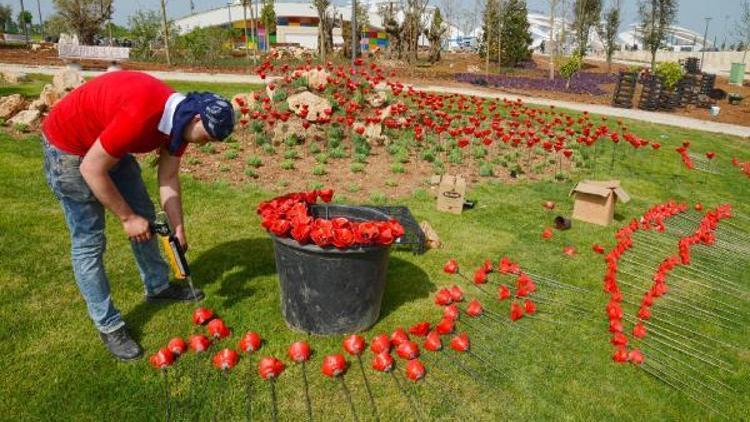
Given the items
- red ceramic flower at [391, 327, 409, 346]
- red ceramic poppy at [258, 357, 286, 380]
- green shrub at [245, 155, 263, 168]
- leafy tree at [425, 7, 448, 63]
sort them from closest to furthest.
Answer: red ceramic poppy at [258, 357, 286, 380]
red ceramic flower at [391, 327, 409, 346]
green shrub at [245, 155, 263, 168]
leafy tree at [425, 7, 448, 63]

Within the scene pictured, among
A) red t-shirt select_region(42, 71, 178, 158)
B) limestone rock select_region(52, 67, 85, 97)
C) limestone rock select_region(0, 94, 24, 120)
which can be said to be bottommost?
limestone rock select_region(0, 94, 24, 120)

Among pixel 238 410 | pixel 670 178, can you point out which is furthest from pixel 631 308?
pixel 670 178

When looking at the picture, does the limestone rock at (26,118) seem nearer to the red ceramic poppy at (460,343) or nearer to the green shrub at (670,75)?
the red ceramic poppy at (460,343)

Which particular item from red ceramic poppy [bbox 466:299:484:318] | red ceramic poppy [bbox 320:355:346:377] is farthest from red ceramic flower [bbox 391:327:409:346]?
red ceramic poppy [bbox 466:299:484:318]

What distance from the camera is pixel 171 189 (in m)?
3.53

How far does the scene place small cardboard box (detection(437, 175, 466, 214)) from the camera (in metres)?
6.52

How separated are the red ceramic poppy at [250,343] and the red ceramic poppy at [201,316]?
427mm

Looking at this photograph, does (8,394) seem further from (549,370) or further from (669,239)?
(669,239)

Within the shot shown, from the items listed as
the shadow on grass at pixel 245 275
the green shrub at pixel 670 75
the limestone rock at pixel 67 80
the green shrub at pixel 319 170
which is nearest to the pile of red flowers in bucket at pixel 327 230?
the shadow on grass at pixel 245 275

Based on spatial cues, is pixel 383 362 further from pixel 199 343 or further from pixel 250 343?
pixel 199 343

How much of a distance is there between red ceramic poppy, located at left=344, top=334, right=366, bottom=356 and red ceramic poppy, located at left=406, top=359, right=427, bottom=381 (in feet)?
1.19

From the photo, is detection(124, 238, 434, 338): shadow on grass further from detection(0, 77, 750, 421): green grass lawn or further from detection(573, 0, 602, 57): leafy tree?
detection(573, 0, 602, 57): leafy tree

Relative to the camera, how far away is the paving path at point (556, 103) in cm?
1617

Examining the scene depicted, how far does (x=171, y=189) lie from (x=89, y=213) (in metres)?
0.55
